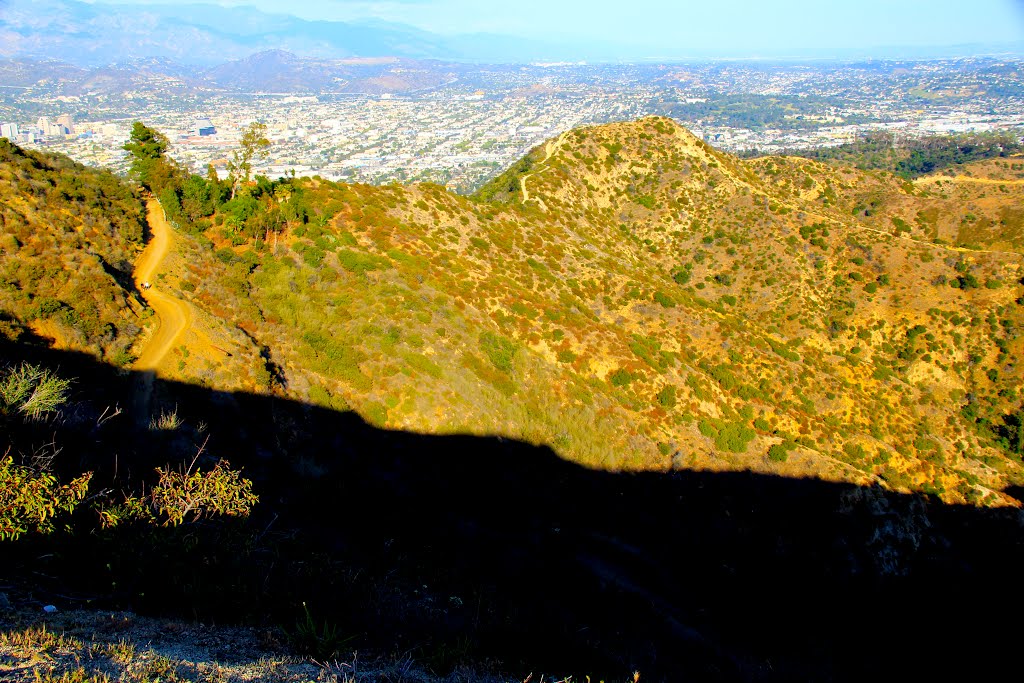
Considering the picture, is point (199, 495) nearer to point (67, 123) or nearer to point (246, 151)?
point (246, 151)

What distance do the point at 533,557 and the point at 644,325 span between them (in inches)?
881

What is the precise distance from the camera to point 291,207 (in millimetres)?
32844

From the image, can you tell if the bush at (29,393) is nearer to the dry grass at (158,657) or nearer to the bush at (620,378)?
the dry grass at (158,657)

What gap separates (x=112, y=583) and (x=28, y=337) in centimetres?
1155

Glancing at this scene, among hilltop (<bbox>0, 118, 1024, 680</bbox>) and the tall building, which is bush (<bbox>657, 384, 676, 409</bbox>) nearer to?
hilltop (<bbox>0, 118, 1024, 680</bbox>)

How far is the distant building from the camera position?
142 metres

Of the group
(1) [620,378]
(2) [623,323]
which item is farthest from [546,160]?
(1) [620,378]

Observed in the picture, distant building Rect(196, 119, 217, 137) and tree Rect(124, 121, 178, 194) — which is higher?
distant building Rect(196, 119, 217, 137)

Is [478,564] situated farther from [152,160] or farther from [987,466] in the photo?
[987,466]

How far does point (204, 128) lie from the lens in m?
148

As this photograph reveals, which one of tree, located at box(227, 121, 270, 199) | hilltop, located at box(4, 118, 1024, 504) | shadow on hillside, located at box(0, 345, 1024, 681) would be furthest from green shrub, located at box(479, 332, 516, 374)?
tree, located at box(227, 121, 270, 199)

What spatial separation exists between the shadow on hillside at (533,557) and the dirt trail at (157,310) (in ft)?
2.77

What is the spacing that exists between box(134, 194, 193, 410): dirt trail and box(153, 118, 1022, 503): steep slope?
141 centimetres

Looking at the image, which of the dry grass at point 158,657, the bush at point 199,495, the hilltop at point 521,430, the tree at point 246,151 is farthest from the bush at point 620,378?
the tree at point 246,151
